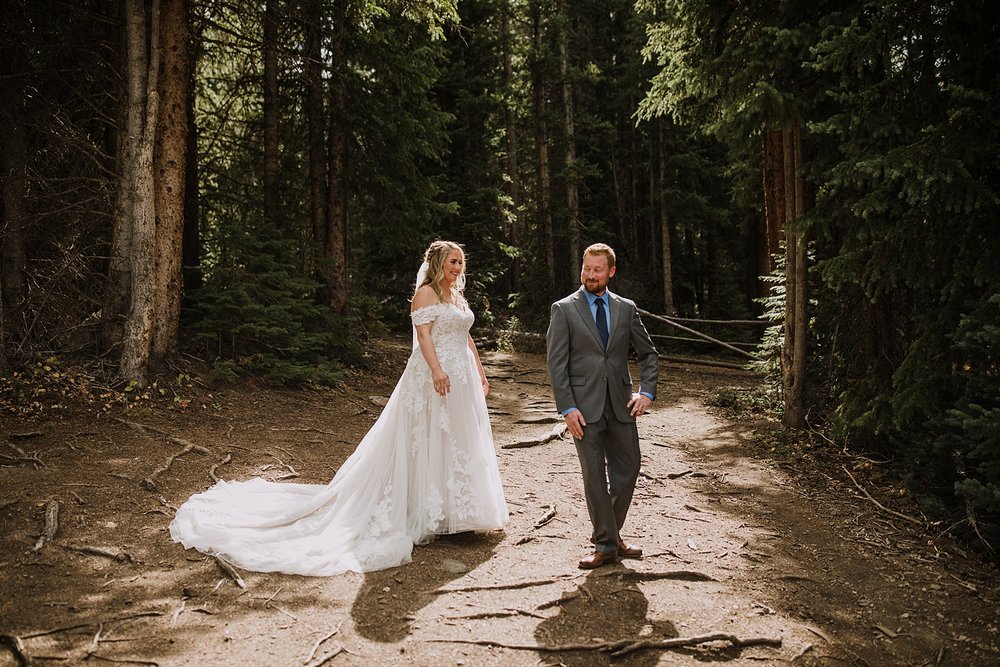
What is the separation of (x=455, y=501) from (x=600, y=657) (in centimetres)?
205

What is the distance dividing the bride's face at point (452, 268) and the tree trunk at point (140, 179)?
4955 mm

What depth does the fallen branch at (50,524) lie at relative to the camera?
4.91 meters

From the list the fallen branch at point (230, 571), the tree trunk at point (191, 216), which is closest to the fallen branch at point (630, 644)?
the fallen branch at point (230, 571)

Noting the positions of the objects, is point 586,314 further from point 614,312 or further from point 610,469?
point 610,469

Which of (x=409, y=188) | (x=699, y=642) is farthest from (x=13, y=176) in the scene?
(x=699, y=642)

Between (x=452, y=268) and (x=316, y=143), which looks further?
(x=316, y=143)

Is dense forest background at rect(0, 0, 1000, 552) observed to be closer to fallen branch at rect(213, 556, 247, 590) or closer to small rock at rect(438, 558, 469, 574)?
small rock at rect(438, 558, 469, 574)

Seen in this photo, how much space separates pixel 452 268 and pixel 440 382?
3.39ft

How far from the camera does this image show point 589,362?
484 cm

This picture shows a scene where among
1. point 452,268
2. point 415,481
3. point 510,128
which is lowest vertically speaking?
point 415,481


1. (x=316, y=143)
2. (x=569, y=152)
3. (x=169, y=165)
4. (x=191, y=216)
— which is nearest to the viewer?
(x=169, y=165)

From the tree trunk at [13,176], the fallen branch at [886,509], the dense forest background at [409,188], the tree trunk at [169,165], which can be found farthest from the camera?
the tree trunk at [169,165]

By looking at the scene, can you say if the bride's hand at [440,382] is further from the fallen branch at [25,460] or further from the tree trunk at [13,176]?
the tree trunk at [13,176]

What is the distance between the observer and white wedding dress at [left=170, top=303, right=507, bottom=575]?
5.24 m
